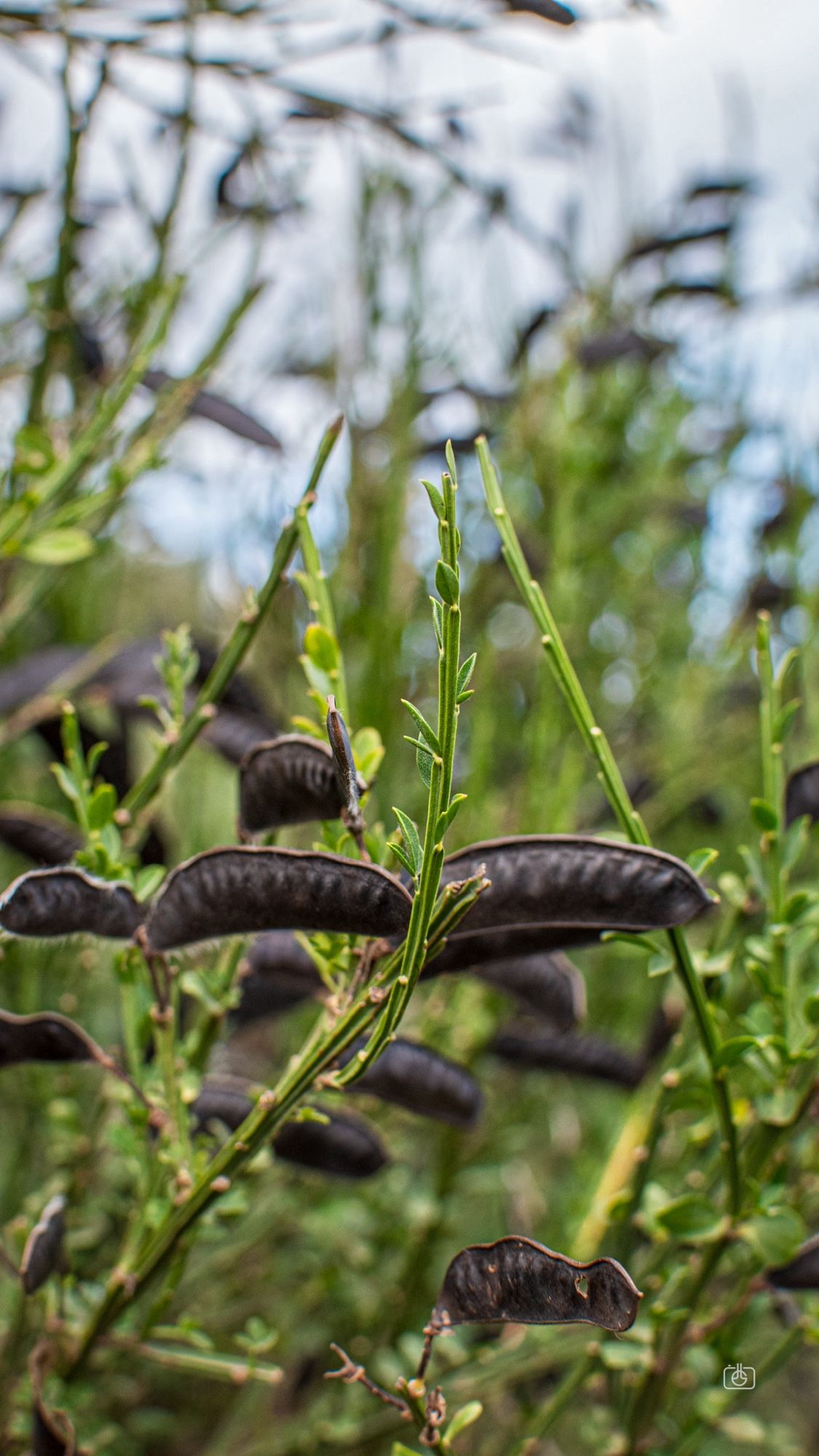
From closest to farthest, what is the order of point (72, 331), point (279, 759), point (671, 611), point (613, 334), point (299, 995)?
point (279, 759) < point (299, 995) < point (72, 331) < point (613, 334) < point (671, 611)

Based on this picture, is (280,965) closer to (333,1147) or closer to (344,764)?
(333,1147)

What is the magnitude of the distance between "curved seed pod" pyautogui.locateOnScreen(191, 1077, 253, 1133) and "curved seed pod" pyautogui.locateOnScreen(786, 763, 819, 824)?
0.52 metres

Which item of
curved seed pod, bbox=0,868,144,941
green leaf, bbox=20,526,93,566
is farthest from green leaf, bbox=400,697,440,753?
green leaf, bbox=20,526,93,566

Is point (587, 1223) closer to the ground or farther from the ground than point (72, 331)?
closer to the ground

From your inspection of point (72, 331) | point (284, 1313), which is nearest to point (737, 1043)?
point (72, 331)

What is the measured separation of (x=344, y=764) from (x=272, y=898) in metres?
0.12

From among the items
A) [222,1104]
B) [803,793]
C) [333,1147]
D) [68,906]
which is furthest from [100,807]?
[803,793]

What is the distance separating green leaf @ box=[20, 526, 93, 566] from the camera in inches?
41.7

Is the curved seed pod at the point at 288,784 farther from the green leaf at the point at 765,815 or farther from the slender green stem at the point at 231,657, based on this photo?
the green leaf at the point at 765,815

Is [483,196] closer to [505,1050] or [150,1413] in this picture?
[505,1050]

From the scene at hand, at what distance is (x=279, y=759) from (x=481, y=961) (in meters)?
0.22

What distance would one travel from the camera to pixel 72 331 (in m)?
1.43

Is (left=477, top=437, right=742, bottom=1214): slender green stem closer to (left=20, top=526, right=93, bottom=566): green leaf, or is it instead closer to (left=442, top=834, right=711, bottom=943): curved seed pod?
(left=442, top=834, right=711, bottom=943): curved seed pod

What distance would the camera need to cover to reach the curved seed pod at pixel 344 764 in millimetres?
561
